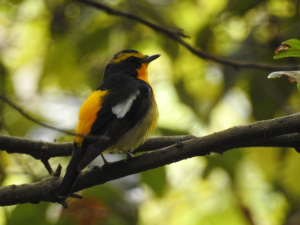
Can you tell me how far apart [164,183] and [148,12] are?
2.48 meters

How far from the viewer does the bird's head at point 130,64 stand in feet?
16.5

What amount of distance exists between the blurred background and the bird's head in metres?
0.28

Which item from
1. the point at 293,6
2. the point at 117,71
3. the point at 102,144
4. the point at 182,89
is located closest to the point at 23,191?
the point at 102,144

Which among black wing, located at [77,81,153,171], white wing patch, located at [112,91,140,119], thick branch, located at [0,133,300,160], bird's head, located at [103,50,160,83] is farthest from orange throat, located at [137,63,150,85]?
thick branch, located at [0,133,300,160]

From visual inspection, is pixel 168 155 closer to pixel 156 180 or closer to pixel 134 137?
pixel 134 137

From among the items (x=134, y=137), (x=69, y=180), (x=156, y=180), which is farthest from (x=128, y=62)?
(x=69, y=180)

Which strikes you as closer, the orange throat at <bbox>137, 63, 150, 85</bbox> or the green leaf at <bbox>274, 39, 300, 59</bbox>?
the green leaf at <bbox>274, 39, 300, 59</bbox>

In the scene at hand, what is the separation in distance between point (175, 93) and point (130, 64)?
757 millimetres

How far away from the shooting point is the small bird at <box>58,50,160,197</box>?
3.33 meters

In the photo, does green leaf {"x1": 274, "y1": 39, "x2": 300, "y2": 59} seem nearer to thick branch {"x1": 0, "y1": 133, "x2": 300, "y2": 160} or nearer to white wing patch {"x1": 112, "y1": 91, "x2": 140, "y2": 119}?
thick branch {"x1": 0, "y1": 133, "x2": 300, "y2": 160}

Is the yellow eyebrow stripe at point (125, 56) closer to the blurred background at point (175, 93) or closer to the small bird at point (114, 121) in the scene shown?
the blurred background at point (175, 93)

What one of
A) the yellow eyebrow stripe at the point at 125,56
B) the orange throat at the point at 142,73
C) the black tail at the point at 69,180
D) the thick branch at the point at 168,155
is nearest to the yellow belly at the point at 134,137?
the thick branch at the point at 168,155

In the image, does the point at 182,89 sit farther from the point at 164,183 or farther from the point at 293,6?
the point at 293,6

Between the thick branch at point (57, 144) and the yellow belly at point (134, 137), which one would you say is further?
the yellow belly at point (134, 137)
